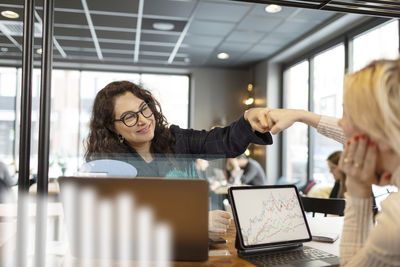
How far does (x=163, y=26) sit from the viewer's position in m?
4.30

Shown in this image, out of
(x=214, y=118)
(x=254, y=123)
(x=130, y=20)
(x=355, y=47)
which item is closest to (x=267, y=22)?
(x=355, y=47)

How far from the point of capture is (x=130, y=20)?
404 cm

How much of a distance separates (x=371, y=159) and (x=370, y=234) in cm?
16

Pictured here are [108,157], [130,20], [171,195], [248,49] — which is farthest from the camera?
[248,49]

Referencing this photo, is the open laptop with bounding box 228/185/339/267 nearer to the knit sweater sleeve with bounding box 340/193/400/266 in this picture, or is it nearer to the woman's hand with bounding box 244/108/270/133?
the knit sweater sleeve with bounding box 340/193/400/266

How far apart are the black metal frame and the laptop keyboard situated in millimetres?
727

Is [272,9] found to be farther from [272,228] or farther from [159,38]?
[272,228]

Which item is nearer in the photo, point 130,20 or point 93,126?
point 93,126

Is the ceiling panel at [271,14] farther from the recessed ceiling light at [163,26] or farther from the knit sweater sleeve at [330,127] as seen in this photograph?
the knit sweater sleeve at [330,127]

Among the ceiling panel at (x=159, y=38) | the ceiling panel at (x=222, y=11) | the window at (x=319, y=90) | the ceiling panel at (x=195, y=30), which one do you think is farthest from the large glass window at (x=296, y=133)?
the ceiling panel at (x=159, y=38)

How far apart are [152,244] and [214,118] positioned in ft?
18.7

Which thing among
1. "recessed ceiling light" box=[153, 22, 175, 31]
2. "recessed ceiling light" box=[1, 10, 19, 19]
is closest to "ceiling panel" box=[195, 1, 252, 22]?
"recessed ceiling light" box=[153, 22, 175, 31]

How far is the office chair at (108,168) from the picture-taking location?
84cm

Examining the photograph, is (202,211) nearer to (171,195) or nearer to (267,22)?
(171,195)
